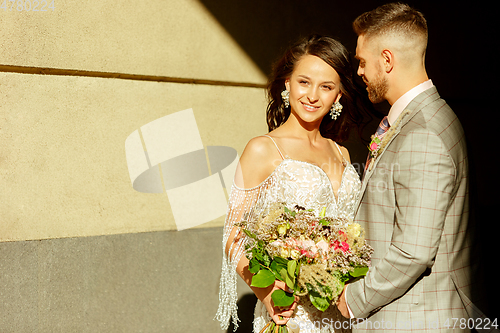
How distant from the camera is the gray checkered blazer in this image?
197 centimetres

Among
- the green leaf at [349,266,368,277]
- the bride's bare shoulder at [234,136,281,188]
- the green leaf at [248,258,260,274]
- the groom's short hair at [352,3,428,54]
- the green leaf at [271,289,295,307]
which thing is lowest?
Answer: the green leaf at [271,289,295,307]

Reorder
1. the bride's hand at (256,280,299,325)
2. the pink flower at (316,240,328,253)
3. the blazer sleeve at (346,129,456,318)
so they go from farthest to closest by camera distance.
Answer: the bride's hand at (256,280,299,325) → the pink flower at (316,240,328,253) → the blazer sleeve at (346,129,456,318)

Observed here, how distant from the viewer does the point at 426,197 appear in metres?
1.96

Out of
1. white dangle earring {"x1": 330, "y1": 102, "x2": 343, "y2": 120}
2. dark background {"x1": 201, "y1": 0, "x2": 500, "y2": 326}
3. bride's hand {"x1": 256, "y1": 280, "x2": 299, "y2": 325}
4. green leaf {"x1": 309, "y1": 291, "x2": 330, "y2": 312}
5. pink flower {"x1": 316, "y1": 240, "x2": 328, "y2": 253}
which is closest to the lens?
pink flower {"x1": 316, "y1": 240, "x2": 328, "y2": 253}

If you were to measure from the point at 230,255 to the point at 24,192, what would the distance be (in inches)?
73.8

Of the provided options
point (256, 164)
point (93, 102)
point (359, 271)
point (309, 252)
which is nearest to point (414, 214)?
point (359, 271)

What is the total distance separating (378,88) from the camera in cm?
239

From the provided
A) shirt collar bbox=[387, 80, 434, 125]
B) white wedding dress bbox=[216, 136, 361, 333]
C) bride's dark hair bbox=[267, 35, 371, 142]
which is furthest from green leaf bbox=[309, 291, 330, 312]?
bride's dark hair bbox=[267, 35, 371, 142]

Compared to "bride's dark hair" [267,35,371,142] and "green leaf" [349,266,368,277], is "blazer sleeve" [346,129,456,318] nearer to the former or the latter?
"green leaf" [349,266,368,277]

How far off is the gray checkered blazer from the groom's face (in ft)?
0.77

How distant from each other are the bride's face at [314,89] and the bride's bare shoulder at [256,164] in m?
0.41

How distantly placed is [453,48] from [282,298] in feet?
15.2

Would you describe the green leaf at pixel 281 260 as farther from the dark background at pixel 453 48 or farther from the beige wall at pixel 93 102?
the dark background at pixel 453 48

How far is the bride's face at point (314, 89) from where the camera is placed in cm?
303
